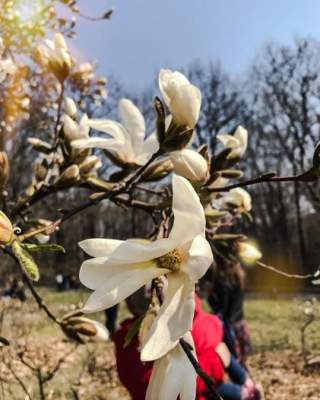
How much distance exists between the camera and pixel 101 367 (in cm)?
592

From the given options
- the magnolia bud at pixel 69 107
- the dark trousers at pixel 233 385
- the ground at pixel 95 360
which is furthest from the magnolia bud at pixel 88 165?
the ground at pixel 95 360

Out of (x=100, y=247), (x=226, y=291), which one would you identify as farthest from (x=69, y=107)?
(x=226, y=291)

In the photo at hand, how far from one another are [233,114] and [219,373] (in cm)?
2201

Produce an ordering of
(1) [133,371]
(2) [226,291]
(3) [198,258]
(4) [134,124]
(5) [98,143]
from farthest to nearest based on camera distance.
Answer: (2) [226,291] < (1) [133,371] < (4) [134,124] < (5) [98,143] < (3) [198,258]

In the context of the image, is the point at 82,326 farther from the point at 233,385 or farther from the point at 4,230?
the point at 233,385

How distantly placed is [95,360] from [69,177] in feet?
16.8

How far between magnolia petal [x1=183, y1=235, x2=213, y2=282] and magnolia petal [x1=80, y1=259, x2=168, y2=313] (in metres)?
0.04

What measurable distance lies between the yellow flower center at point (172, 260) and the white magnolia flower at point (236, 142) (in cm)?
39

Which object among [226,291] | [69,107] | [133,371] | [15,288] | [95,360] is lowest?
[95,360]

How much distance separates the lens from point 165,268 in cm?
55

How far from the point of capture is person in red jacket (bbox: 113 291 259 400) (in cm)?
173

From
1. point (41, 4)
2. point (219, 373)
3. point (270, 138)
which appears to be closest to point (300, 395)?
point (219, 373)

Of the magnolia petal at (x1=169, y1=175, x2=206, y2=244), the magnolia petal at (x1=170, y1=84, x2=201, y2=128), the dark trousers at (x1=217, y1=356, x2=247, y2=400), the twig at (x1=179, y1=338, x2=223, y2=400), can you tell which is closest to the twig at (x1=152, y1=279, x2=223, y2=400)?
the twig at (x1=179, y1=338, x2=223, y2=400)

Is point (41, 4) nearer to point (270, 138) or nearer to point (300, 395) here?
point (300, 395)
